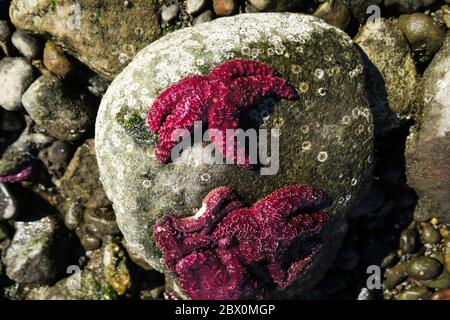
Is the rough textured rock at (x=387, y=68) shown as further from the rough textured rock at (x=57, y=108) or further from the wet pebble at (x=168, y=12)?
the rough textured rock at (x=57, y=108)

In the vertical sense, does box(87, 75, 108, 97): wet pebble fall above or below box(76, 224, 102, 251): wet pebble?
above

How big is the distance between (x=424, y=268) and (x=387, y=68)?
8.13 feet

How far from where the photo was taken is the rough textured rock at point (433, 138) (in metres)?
4.86

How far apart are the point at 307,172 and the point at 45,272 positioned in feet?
11.7

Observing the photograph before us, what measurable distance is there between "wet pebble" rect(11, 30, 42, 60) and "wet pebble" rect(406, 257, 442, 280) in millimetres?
5021

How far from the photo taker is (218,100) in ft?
12.6

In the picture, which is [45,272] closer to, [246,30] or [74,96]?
[74,96]

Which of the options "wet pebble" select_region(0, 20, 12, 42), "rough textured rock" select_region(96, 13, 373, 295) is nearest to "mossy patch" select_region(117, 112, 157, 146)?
"rough textured rock" select_region(96, 13, 373, 295)

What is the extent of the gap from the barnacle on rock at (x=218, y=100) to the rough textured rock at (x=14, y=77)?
2.13 metres

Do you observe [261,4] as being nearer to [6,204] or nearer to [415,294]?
[6,204]

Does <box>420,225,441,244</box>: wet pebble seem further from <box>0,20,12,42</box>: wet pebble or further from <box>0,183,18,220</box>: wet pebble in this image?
<box>0,20,12,42</box>: wet pebble

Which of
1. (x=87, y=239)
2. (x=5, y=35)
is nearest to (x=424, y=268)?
(x=87, y=239)

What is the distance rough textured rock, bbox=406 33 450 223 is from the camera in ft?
15.9

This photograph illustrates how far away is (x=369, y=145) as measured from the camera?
4.55 meters
